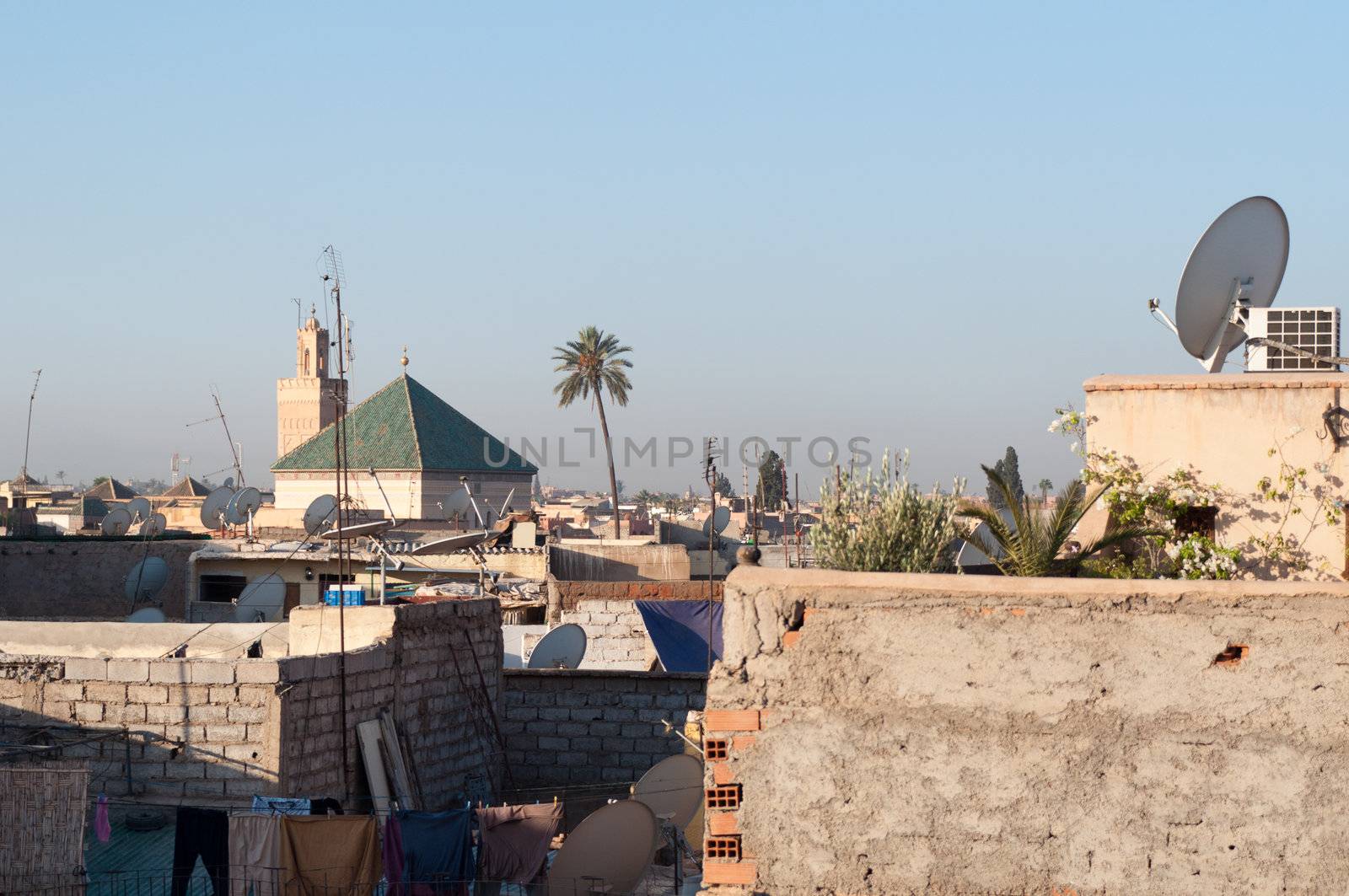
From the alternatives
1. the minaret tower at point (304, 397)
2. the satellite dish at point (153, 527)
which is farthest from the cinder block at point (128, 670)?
the minaret tower at point (304, 397)

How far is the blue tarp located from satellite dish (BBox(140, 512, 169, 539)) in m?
18.3

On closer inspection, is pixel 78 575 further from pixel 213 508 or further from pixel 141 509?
pixel 141 509

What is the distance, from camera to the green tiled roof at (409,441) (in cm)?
5328

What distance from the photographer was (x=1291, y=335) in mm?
10227

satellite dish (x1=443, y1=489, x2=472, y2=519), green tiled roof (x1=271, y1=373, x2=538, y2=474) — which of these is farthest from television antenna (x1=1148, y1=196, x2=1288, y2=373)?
green tiled roof (x1=271, y1=373, x2=538, y2=474)

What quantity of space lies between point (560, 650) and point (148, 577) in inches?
542

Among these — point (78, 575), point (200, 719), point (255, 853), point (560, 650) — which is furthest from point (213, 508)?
point (255, 853)

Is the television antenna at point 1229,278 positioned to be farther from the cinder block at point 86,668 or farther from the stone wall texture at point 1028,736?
the cinder block at point 86,668

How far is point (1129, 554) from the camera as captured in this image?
945cm

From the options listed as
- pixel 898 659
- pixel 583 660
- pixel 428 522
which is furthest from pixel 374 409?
pixel 898 659

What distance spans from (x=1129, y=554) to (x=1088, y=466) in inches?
25.0

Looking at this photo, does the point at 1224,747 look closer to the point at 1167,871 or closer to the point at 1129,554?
the point at 1167,871

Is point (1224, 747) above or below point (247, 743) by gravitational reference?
above

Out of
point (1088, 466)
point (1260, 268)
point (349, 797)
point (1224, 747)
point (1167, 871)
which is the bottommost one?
point (349, 797)
